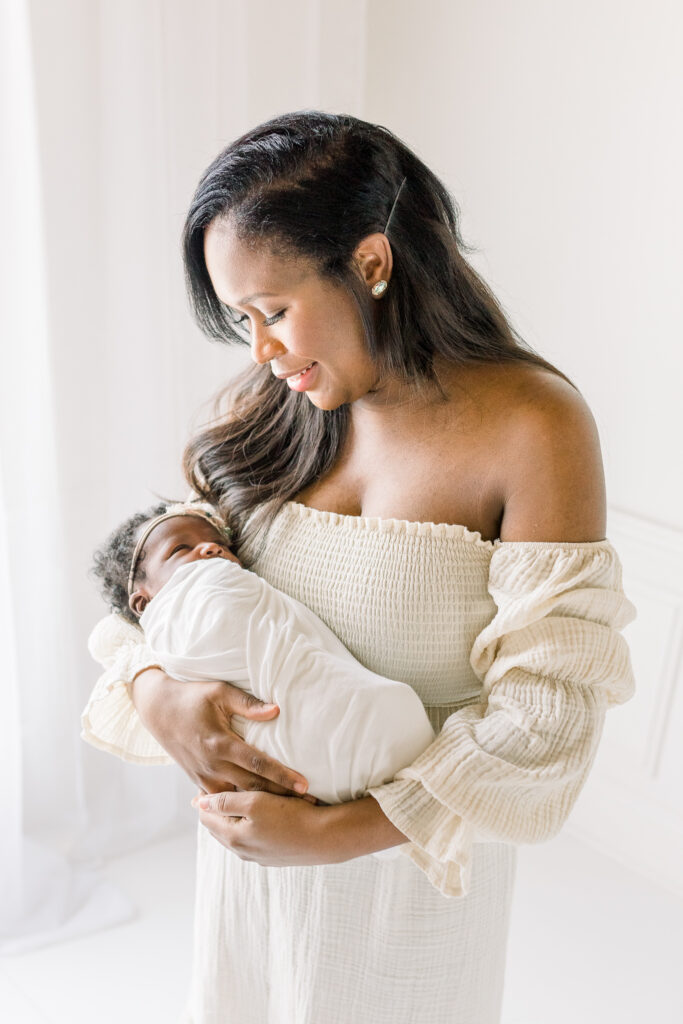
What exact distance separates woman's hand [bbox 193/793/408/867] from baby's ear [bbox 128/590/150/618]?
1.26 feet

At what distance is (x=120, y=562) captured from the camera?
144 cm

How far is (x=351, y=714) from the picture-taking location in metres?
1.09

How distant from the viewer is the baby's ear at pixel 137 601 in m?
1.40

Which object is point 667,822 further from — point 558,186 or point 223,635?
point 223,635

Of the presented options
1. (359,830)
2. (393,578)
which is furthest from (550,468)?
(359,830)

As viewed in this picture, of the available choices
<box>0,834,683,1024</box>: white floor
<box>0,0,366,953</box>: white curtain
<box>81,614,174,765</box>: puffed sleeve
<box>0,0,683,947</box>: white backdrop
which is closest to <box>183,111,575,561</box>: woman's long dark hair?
<box>81,614,174,765</box>: puffed sleeve

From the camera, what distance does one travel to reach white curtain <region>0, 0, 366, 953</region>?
206 centimetres

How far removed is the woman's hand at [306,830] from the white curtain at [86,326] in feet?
3.17

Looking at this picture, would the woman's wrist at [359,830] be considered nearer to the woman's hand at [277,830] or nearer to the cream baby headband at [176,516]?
the woman's hand at [277,830]

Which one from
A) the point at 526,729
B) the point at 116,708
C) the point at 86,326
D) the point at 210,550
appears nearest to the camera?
the point at 526,729

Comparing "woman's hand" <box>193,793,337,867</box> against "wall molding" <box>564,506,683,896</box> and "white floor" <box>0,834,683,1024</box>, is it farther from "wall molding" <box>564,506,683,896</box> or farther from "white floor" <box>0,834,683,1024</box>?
"wall molding" <box>564,506,683,896</box>

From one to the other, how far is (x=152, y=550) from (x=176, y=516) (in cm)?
6

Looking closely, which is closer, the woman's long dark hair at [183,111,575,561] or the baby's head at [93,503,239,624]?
the woman's long dark hair at [183,111,575,561]

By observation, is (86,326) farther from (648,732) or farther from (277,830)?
(648,732)
